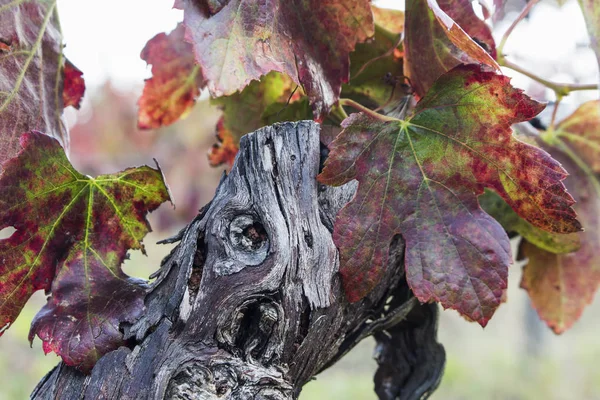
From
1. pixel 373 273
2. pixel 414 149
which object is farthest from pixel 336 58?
pixel 373 273

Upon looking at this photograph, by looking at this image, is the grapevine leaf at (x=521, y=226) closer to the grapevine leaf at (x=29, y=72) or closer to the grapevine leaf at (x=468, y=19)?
the grapevine leaf at (x=468, y=19)

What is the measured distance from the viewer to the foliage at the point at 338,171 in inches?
21.1

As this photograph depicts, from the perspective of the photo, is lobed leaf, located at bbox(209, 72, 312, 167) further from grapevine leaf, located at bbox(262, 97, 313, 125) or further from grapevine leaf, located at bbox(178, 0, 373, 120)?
grapevine leaf, located at bbox(178, 0, 373, 120)

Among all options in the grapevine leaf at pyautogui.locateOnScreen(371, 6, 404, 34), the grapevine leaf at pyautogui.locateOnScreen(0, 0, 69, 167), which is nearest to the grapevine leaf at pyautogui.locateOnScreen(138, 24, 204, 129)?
the grapevine leaf at pyautogui.locateOnScreen(0, 0, 69, 167)

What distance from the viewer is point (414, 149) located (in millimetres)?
602

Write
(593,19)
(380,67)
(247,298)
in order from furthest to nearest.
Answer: (380,67), (593,19), (247,298)

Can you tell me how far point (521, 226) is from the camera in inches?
31.3

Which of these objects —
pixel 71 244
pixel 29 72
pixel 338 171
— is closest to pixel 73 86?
pixel 29 72

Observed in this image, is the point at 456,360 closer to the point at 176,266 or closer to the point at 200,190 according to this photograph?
the point at 200,190

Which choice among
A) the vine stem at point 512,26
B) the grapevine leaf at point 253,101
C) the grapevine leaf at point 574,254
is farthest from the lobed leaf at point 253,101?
the grapevine leaf at point 574,254

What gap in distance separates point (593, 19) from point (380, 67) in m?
0.27

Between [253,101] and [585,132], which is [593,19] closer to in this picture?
[585,132]

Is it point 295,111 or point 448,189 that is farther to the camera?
point 295,111

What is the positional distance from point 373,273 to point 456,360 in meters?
5.40
